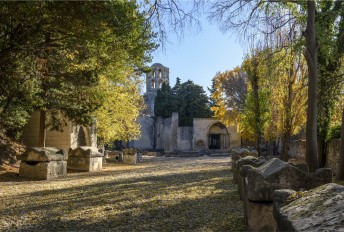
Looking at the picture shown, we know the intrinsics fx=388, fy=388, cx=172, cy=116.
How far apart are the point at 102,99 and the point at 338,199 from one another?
13.9m

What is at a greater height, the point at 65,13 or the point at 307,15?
the point at 307,15

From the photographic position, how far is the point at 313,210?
77.3 inches

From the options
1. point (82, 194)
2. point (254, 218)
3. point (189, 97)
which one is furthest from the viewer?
point (189, 97)

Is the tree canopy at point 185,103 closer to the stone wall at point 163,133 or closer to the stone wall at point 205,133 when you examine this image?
the stone wall at point 163,133

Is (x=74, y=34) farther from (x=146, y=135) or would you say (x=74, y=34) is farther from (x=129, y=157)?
(x=146, y=135)

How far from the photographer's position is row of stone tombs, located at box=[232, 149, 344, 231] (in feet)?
5.84

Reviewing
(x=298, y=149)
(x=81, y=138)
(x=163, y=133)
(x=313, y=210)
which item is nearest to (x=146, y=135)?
(x=163, y=133)

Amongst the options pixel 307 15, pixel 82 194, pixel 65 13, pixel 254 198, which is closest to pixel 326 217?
pixel 254 198

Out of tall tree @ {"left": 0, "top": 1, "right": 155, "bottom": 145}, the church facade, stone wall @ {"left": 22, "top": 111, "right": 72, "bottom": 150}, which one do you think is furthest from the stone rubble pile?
the church facade

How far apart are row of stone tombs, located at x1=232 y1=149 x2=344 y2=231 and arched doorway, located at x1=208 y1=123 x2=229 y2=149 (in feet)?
143

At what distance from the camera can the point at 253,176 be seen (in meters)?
5.01

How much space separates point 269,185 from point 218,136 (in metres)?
46.6

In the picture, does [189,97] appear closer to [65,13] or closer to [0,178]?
[0,178]

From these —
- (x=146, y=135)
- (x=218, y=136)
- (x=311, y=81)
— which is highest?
(x=146, y=135)
